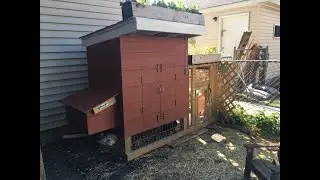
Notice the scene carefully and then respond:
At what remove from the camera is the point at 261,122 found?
4.60m

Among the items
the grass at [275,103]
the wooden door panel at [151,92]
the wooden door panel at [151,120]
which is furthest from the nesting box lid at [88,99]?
the grass at [275,103]

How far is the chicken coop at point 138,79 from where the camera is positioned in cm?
323

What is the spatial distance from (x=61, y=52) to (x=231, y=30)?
Result: 285 inches

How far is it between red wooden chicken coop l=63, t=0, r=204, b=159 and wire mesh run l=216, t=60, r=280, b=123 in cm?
125

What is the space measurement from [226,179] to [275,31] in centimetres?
853

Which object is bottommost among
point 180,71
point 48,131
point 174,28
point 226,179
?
point 226,179

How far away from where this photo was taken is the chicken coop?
3230mm

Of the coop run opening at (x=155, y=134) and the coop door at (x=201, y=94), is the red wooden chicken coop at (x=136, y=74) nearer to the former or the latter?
the coop run opening at (x=155, y=134)

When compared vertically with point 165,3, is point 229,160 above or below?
below

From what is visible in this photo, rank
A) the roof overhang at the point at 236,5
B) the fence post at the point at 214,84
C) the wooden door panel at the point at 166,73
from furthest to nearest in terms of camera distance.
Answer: the roof overhang at the point at 236,5, the fence post at the point at 214,84, the wooden door panel at the point at 166,73

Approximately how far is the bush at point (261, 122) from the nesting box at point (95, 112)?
2.63 m

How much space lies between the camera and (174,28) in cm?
352
